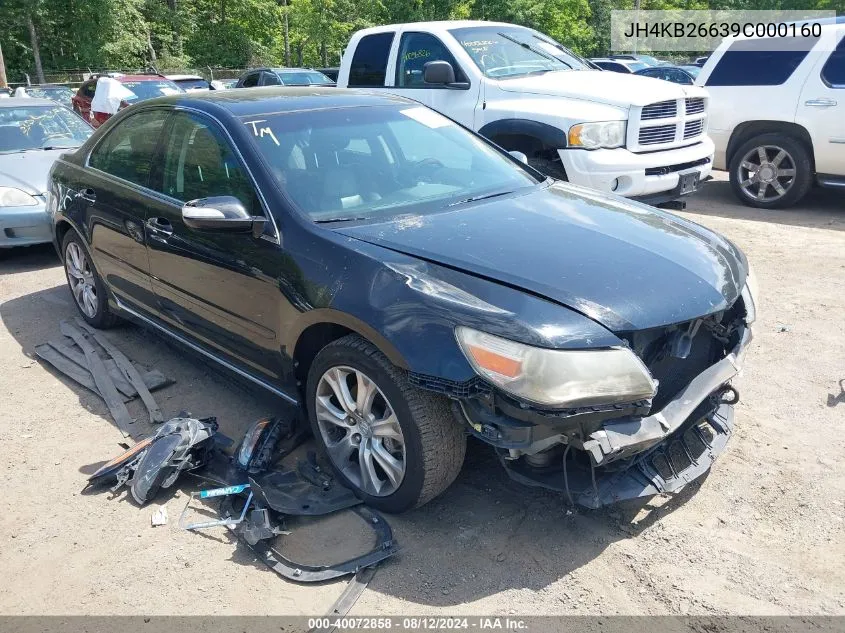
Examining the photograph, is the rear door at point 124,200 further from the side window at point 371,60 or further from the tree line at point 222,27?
the tree line at point 222,27

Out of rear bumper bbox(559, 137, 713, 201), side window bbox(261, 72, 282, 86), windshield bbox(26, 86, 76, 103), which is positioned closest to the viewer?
rear bumper bbox(559, 137, 713, 201)

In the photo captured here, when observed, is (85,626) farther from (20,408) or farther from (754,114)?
(754,114)

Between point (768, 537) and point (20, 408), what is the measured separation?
158 inches

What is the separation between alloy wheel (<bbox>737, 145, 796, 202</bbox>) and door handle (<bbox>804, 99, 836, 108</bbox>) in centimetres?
53

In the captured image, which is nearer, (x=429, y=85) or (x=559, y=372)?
(x=559, y=372)

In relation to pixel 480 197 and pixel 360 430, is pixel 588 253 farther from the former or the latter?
pixel 360 430

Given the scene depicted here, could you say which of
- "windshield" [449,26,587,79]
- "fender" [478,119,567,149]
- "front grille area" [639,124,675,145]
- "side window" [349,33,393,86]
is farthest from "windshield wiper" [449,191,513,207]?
"side window" [349,33,393,86]

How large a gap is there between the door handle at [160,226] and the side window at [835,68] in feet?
23.3

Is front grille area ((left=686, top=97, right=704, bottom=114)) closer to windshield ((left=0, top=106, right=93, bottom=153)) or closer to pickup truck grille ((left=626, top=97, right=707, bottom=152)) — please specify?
pickup truck grille ((left=626, top=97, right=707, bottom=152))

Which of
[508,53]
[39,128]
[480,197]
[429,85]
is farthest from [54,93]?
[480,197]

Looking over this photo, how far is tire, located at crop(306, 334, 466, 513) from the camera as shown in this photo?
2.82 metres

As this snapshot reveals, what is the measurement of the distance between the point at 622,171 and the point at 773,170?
2677mm

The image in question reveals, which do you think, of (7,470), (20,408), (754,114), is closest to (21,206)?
(20,408)

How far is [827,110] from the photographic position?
25.3 feet
